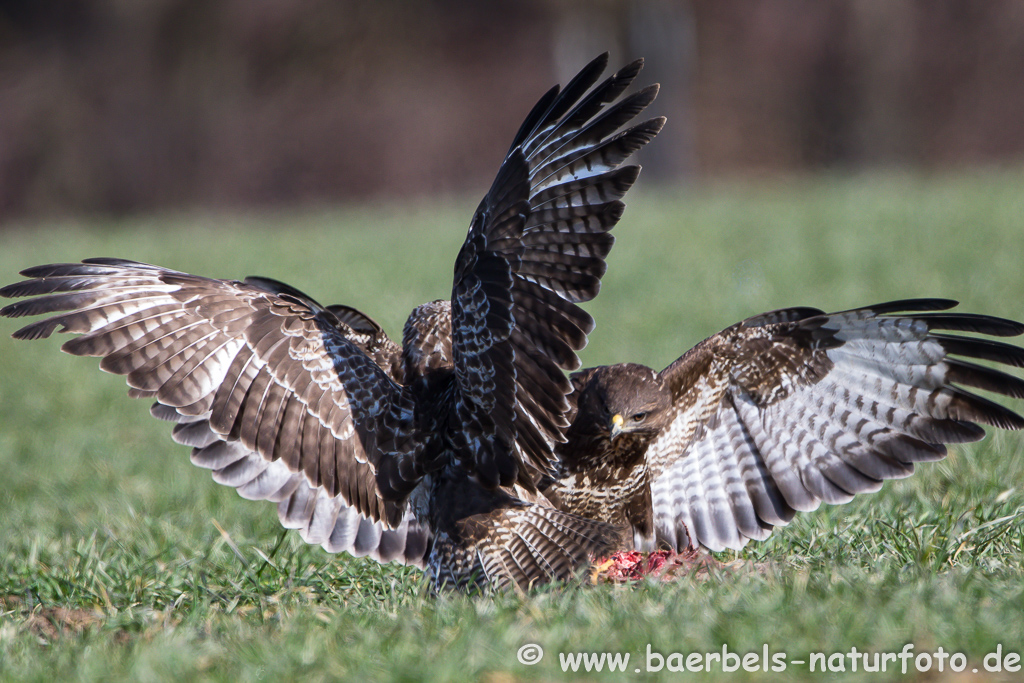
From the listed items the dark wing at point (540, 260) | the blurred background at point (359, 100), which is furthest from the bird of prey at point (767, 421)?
the blurred background at point (359, 100)

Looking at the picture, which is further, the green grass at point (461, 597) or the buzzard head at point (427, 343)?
the buzzard head at point (427, 343)

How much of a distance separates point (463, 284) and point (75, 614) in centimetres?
183

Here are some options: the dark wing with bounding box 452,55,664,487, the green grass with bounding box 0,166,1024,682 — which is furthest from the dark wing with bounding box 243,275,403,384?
the dark wing with bounding box 452,55,664,487

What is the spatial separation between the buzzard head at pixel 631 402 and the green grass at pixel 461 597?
63cm

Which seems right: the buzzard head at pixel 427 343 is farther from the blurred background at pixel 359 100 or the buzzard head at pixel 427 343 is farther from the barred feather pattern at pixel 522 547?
the blurred background at pixel 359 100

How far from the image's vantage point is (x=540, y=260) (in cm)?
344

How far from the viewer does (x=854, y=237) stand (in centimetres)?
1065

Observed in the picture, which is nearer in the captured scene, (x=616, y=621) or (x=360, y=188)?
(x=616, y=621)

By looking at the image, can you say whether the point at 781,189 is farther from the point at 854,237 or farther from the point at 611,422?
the point at 611,422

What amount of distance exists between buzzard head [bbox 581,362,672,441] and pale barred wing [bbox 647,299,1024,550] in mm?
139

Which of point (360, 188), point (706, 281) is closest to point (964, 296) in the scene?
point (706, 281)

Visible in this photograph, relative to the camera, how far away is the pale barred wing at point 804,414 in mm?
3789

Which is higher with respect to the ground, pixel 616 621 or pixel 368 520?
pixel 368 520

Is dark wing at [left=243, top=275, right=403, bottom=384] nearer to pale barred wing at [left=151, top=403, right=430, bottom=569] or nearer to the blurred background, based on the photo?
pale barred wing at [left=151, top=403, right=430, bottom=569]
